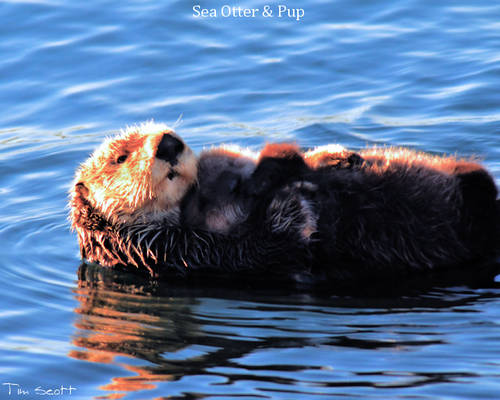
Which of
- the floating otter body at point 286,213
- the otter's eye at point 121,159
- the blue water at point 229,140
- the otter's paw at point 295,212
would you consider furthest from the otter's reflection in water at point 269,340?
the otter's eye at point 121,159

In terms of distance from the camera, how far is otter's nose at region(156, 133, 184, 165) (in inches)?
239

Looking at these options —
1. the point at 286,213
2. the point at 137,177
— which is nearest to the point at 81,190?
the point at 137,177

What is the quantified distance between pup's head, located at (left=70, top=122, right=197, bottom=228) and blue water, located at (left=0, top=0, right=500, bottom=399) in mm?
584

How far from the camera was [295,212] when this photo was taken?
19.6 feet

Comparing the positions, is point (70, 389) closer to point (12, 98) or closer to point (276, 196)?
point (276, 196)

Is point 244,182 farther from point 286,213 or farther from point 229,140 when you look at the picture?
point 229,140

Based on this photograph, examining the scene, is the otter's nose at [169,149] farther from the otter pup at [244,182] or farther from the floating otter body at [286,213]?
the otter pup at [244,182]

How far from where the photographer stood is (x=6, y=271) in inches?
271

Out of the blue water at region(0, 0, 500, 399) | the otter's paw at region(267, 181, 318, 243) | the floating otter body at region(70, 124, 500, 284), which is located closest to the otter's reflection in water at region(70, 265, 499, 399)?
the blue water at region(0, 0, 500, 399)

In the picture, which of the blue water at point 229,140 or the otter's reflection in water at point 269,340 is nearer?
the otter's reflection in water at point 269,340

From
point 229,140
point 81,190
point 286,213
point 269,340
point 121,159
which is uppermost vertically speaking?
point 229,140

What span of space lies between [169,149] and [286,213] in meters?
0.89

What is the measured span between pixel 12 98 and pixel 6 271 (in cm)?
399

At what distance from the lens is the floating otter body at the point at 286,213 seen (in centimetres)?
608
